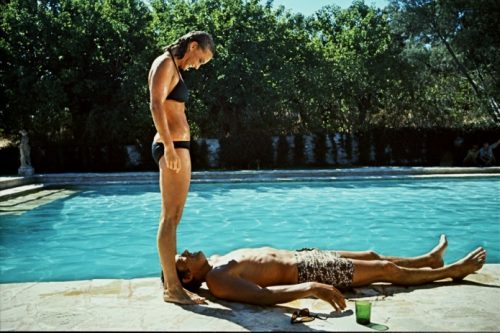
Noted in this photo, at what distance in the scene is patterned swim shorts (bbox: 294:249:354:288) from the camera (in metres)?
3.83

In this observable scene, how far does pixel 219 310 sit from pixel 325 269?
1.01 meters

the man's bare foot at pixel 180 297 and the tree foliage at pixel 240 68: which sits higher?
the tree foliage at pixel 240 68

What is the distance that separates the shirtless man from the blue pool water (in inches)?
108

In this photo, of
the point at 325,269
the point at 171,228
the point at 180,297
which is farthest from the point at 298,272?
the point at 171,228

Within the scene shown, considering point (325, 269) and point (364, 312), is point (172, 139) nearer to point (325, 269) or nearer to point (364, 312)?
point (325, 269)

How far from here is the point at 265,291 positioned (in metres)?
3.39

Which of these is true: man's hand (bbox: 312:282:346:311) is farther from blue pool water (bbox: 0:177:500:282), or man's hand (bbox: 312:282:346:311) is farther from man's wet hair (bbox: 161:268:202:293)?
blue pool water (bbox: 0:177:500:282)

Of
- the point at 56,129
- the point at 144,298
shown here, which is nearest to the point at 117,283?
the point at 144,298

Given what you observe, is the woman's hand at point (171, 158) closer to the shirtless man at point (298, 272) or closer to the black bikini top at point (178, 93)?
the black bikini top at point (178, 93)

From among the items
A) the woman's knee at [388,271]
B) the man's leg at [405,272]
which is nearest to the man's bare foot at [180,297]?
the man's leg at [405,272]

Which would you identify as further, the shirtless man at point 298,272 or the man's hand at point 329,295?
the shirtless man at point 298,272

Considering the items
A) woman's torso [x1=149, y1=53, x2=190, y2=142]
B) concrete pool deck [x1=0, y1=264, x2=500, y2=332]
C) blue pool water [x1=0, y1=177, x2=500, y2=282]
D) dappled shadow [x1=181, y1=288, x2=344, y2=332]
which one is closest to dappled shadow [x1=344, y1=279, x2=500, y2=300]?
concrete pool deck [x1=0, y1=264, x2=500, y2=332]

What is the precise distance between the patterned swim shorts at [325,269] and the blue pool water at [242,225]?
2963mm

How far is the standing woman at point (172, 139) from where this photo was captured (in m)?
3.39
